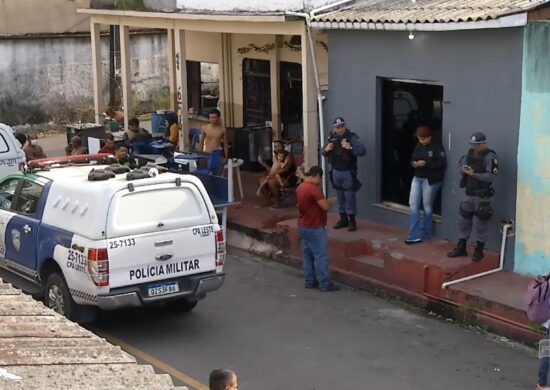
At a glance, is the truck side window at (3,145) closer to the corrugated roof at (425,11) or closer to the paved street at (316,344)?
the paved street at (316,344)

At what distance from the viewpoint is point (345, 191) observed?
44.2 ft

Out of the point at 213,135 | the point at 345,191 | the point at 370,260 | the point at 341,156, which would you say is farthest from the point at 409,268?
the point at 213,135

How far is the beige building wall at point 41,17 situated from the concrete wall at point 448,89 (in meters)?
16.4

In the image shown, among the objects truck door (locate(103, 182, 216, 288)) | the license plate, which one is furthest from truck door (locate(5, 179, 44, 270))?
the license plate

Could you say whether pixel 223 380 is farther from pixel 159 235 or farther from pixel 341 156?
pixel 341 156

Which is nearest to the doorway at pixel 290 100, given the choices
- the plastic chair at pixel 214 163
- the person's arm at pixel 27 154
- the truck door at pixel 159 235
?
the plastic chair at pixel 214 163

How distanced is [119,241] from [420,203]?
456cm

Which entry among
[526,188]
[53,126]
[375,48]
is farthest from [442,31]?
[53,126]

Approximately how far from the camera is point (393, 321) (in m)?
11.1

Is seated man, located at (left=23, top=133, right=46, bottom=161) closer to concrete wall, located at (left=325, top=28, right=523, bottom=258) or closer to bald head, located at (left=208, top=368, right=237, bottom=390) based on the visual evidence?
concrete wall, located at (left=325, top=28, right=523, bottom=258)

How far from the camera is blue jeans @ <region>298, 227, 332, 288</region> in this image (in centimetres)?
1205

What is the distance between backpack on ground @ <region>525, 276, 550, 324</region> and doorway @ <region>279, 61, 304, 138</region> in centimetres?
1049

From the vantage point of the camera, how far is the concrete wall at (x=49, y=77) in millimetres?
28031

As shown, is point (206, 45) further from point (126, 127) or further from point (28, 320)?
point (28, 320)
